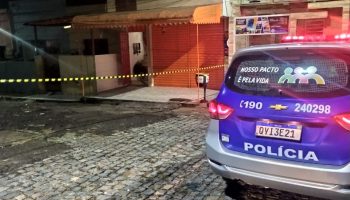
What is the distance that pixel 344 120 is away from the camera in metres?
3.19

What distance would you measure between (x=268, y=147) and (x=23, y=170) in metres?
3.87

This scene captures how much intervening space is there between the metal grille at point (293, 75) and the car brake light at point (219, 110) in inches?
10.2

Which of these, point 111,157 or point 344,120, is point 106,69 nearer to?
point 111,157

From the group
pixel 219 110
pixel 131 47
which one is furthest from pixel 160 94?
pixel 219 110

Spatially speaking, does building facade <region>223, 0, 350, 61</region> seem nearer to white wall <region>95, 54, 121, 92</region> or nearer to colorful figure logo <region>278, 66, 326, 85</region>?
white wall <region>95, 54, 121, 92</region>

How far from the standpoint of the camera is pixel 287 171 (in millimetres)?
3441

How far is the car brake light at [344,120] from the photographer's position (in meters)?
3.18

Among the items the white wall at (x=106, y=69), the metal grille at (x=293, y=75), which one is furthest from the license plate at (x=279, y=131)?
the white wall at (x=106, y=69)

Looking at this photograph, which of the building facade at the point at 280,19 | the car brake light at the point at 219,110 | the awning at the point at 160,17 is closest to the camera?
the car brake light at the point at 219,110

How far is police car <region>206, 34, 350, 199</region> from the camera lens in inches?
128

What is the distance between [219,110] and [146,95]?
9399 millimetres

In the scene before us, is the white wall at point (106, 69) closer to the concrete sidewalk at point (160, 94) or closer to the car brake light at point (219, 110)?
the concrete sidewalk at point (160, 94)

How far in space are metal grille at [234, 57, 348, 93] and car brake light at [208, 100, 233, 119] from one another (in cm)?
26

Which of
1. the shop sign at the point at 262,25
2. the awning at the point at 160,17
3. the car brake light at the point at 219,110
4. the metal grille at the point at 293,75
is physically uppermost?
the awning at the point at 160,17
